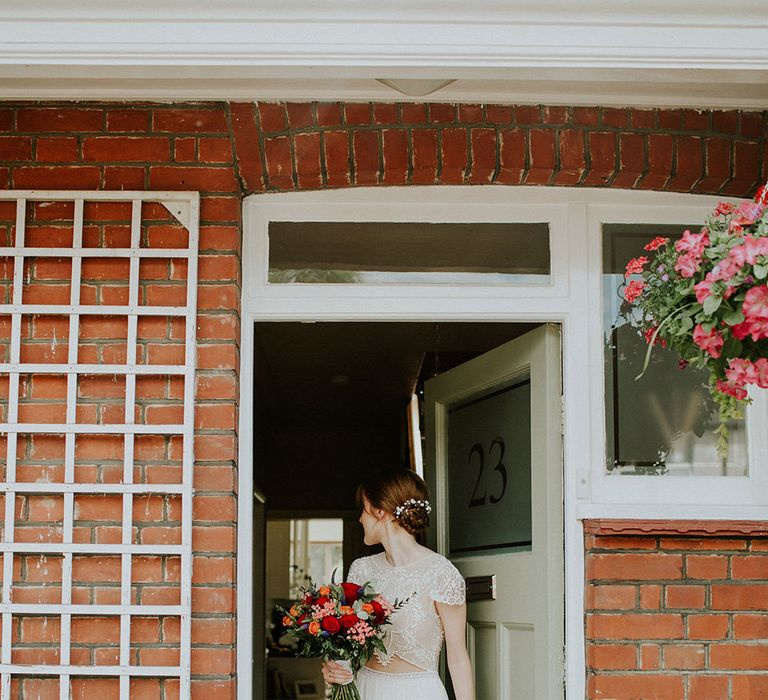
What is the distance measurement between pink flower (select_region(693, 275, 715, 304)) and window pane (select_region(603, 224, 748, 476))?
126 centimetres

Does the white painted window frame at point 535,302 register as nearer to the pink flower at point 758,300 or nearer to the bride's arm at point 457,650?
the bride's arm at point 457,650

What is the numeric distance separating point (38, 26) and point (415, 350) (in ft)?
15.3

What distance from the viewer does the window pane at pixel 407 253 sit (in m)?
4.00

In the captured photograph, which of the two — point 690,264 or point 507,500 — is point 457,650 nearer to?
point 507,500

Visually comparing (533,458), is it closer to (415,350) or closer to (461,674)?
(461,674)

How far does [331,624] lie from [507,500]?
95cm

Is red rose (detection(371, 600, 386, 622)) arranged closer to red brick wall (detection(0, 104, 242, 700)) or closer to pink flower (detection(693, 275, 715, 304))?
red brick wall (detection(0, 104, 242, 700))

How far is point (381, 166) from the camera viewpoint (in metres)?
3.85

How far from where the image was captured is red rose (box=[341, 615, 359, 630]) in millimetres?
3854

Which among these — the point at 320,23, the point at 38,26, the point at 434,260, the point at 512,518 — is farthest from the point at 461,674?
the point at 38,26

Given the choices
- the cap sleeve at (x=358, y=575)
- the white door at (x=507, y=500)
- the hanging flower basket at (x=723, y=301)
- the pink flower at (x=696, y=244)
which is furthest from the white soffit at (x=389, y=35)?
the cap sleeve at (x=358, y=575)

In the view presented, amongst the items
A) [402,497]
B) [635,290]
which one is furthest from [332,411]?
[635,290]

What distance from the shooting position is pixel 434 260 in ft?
13.3

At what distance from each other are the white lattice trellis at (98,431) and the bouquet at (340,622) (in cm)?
48
